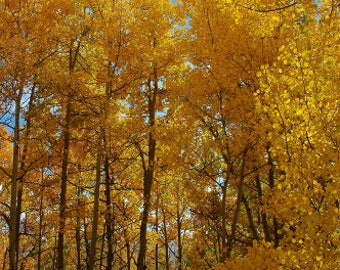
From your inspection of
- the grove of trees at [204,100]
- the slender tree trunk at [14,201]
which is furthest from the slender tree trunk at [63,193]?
the slender tree trunk at [14,201]

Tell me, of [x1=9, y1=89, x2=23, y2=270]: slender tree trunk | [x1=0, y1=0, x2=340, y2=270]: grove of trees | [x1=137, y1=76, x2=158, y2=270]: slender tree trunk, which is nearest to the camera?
[x1=0, y1=0, x2=340, y2=270]: grove of trees

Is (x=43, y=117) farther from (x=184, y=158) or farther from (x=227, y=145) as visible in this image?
(x=227, y=145)

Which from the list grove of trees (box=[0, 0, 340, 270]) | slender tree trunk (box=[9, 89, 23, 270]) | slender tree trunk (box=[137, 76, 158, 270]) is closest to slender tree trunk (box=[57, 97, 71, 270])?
grove of trees (box=[0, 0, 340, 270])

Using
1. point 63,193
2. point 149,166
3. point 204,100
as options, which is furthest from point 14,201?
point 204,100

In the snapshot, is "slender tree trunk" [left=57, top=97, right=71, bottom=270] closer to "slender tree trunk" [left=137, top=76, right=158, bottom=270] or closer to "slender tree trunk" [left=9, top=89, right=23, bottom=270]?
"slender tree trunk" [left=9, top=89, right=23, bottom=270]

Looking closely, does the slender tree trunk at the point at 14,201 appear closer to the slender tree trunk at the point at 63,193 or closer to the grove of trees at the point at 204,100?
the grove of trees at the point at 204,100

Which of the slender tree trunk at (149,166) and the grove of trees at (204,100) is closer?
the grove of trees at (204,100)

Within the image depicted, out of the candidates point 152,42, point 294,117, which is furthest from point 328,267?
point 152,42

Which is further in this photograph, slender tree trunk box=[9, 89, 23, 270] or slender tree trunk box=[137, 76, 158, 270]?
slender tree trunk box=[137, 76, 158, 270]

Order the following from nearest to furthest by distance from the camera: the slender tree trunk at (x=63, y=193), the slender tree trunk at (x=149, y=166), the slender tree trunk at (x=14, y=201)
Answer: the slender tree trunk at (x=14, y=201) → the slender tree trunk at (x=63, y=193) → the slender tree trunk at (x=149, y=166)

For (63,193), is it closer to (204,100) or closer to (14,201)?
(14,201)

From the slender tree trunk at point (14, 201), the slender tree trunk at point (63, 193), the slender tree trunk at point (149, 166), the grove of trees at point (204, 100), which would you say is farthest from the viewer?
the slender tree trunk at point (149, 166)

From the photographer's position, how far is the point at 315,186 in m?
3.86

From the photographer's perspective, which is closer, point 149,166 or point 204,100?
point 204,100
